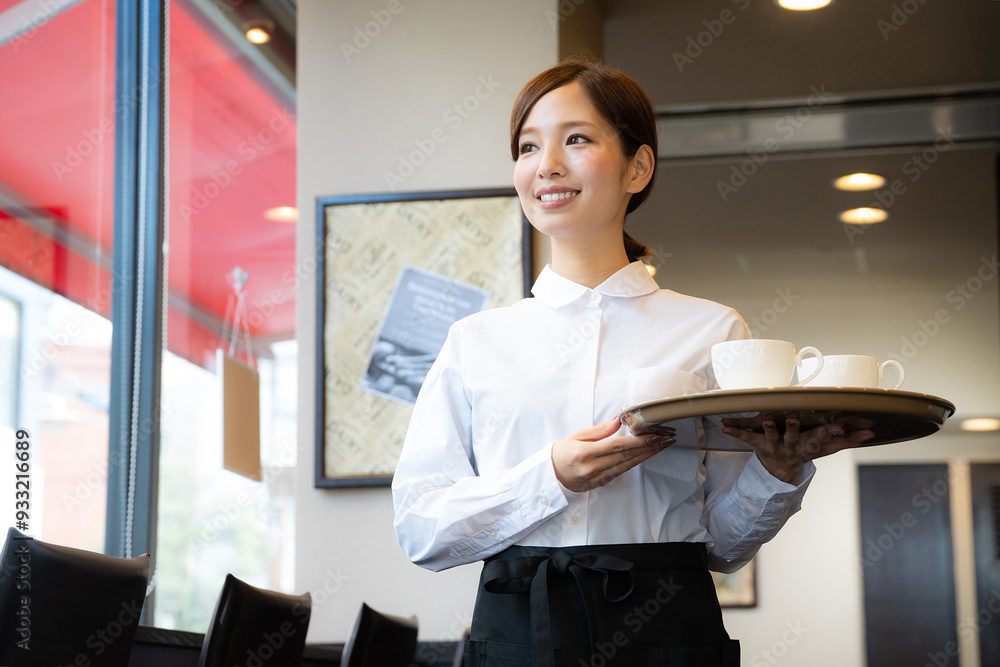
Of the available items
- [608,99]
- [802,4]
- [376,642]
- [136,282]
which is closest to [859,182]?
[802,4]

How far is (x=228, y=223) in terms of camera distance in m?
3.79

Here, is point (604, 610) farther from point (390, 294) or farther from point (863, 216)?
point (863, 216)

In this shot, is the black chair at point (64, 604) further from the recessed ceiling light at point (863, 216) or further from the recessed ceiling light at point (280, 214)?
the recessed ceiling light at point (863, 216)

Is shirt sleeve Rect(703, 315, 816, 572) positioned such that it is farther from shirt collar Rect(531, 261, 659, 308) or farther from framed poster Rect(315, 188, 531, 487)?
framed poster Rect(315, 188, 531, 487)

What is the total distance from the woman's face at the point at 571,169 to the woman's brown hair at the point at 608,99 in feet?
0.04

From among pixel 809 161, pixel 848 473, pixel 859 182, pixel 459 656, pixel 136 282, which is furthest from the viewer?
pixel 848 473

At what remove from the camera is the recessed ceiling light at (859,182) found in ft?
15.8

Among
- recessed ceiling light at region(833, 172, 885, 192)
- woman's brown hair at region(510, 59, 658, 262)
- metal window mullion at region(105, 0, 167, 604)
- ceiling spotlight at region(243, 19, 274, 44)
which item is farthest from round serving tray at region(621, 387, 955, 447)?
recessed ceiling light at region(833, 172, 885, 192)

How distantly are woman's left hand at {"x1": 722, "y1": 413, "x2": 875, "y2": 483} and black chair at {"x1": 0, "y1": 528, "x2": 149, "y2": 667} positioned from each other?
72 centimetres

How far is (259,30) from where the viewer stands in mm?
Answer: 3930

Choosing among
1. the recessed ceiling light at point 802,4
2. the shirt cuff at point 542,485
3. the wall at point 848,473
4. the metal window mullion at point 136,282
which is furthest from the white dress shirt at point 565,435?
the wall at point 848,473

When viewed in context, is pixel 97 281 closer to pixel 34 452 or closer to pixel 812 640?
pixel 34 452

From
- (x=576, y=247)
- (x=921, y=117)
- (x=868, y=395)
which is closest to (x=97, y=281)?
(x=576, y=247)

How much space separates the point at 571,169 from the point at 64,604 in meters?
0.79
